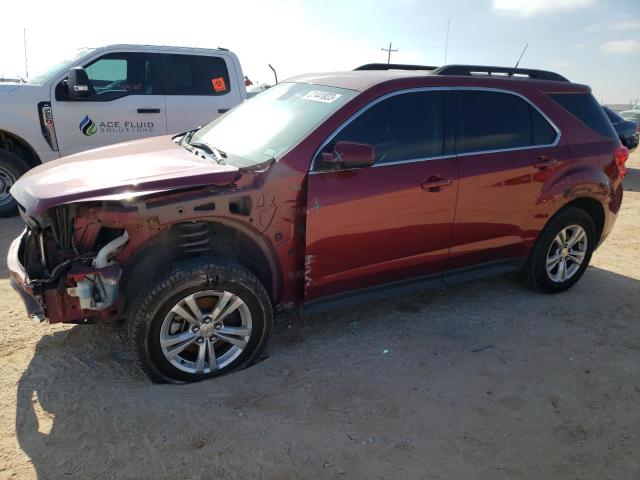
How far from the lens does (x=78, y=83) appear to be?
238 inches

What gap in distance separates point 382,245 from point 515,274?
2.19 meters

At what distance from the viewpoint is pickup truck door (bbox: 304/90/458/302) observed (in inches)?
128

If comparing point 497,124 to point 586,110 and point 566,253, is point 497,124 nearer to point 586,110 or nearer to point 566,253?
point 586,110

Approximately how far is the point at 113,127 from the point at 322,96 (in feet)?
13.3

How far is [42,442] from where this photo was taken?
2.59 metres

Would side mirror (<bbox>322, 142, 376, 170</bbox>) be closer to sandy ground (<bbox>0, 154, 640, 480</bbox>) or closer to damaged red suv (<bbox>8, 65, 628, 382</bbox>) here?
damaged red suv (<bbox>8, 65, 628, 382</bbox>)

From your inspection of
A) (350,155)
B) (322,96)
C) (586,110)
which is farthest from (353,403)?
(586,110)

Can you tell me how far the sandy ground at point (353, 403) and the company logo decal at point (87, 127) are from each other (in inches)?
117

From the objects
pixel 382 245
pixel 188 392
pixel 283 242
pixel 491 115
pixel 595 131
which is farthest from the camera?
pixel 595 131

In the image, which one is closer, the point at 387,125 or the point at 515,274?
the point at 387,125

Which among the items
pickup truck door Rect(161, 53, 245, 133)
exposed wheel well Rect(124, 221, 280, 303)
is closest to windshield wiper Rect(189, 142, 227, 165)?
exposed wheel well Rect(124, 221, 280, 303)

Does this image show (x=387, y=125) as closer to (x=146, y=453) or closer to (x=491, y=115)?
(x=491, y=115)

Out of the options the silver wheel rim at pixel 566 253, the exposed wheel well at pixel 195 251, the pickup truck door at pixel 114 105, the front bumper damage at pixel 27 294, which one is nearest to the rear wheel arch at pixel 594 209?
the silver wheel rim at pixel 566 253

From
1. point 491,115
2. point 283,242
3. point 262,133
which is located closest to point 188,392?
point 283,242
